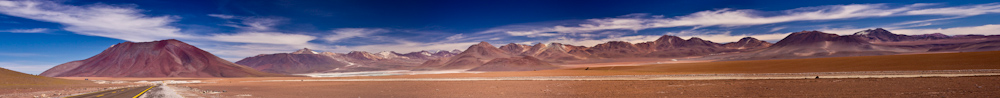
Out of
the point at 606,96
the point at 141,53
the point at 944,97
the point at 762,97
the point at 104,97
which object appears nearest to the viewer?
the point at 944,97

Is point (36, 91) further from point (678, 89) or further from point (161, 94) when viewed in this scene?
point (678, 89)

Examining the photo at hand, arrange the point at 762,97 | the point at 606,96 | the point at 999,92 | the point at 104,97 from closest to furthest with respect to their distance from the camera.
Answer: the point at 999,92
the point at 762,97
the point at 606,96
the point at 104,97

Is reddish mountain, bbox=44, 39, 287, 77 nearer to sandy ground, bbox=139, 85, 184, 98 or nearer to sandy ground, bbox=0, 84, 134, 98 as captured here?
sandy ground, bbox=0, 84, 134, 98

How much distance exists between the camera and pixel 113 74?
525 feet

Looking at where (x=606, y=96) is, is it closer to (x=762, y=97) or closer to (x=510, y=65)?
(x=762, y=97)

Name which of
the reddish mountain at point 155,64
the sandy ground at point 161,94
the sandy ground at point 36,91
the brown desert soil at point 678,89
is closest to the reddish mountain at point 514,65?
the reddish mountain at point 155,64

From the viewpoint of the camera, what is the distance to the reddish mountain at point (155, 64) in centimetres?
15938

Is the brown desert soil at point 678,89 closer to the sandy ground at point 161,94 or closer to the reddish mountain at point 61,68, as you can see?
the sandy ground at point 161,94

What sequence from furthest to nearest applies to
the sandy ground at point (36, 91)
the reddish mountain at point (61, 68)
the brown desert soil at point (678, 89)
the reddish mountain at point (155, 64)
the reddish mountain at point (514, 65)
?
the reddish mountain at point (514, 65) < the reddish mountain at point (61, 68) < the reddish mountain at point (155, 64) < the sandy ground at point (36, 91) < the brown desert soil at point (678, 89)

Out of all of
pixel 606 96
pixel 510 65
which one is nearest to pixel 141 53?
pixel 510 65

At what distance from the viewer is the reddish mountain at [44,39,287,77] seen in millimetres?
159375

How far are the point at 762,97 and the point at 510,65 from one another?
16377cm

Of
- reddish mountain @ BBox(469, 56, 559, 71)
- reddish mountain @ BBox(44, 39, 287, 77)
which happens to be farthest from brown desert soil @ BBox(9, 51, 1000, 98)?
reddish mountain @ BBox(469, 56, 559, 71)

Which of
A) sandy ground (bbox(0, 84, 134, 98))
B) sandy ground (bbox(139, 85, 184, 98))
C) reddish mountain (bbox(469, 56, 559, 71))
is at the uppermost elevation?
sandy ground (bbox(0, 84, 134, 98))
